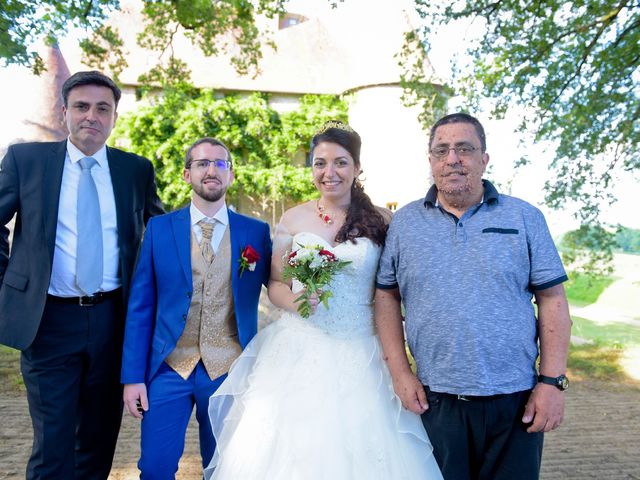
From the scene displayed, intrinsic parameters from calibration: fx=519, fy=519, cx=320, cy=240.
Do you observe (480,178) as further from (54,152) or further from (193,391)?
(54,152)

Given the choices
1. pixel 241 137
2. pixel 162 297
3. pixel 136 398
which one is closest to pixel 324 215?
pixel 162 297

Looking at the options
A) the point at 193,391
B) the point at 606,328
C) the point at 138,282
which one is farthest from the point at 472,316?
the point at 606,328

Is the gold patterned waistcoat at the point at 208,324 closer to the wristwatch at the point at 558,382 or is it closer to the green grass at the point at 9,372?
the wristwatch at the point at 558,382

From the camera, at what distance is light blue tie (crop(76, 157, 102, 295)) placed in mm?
3129

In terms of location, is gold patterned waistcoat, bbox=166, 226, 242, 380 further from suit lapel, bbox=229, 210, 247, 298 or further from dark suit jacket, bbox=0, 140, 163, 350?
dark suit jacket, bbox=0, 140, 163, 350

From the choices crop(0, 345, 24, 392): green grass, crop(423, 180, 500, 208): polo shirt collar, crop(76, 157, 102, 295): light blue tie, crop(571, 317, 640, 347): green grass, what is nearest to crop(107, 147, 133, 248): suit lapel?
crop(76, 157, 102, 295): light blue tie

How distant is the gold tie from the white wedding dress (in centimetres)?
54

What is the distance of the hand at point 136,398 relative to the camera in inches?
122

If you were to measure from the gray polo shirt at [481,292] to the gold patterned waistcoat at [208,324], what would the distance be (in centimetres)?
118

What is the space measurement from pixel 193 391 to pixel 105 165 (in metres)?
1.58

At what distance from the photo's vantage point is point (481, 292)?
262cm

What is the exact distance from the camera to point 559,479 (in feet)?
15.8

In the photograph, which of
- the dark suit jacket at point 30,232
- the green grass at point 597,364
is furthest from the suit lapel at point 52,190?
the green grass at point 597,364

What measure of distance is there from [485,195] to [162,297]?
78.3 inches
